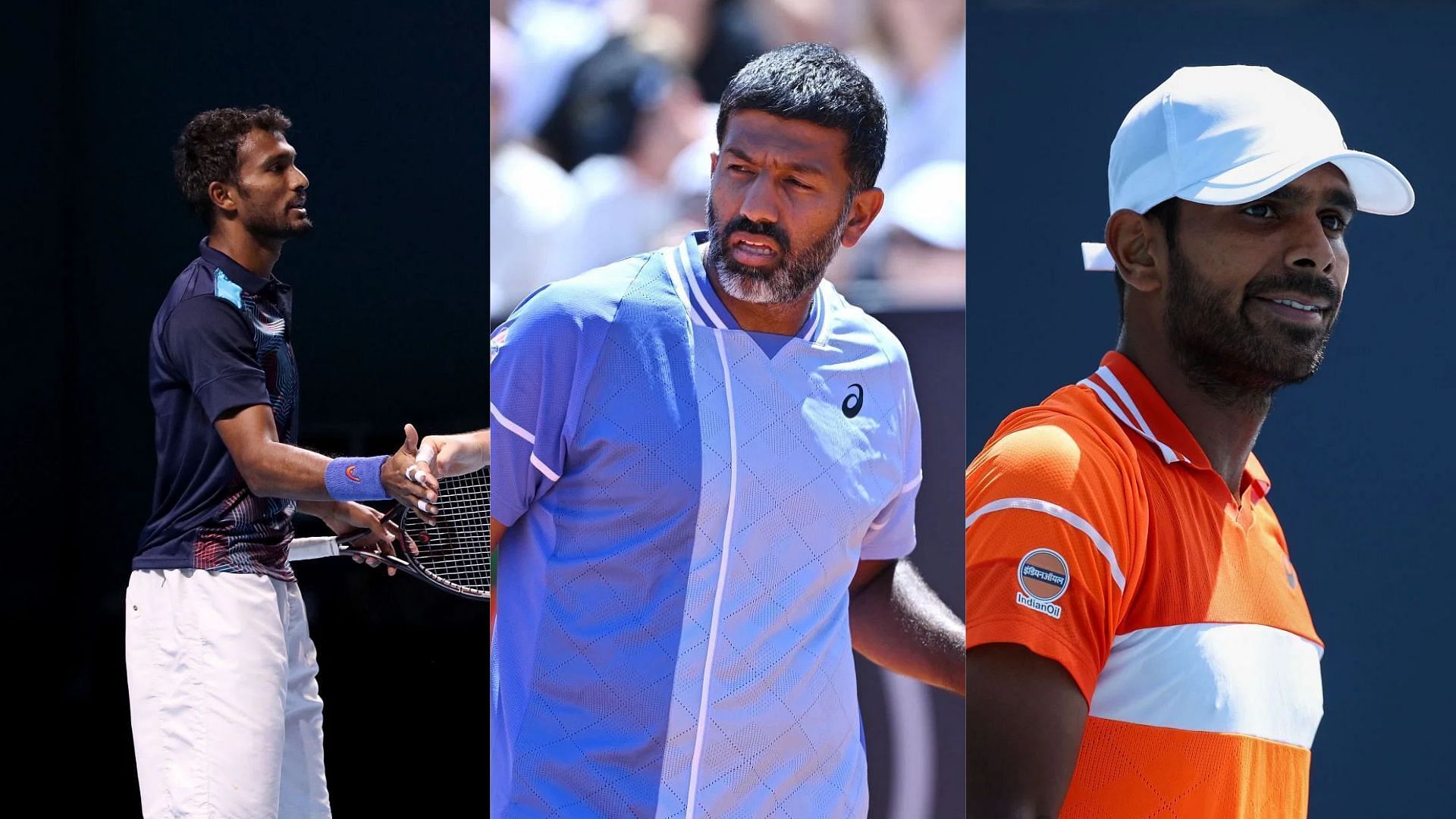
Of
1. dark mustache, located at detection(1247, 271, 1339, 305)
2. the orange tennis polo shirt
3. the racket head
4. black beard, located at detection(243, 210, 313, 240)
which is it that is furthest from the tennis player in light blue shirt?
black beard, located at detection(243, 210, 313, 240)

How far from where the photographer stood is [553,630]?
181 centimetres

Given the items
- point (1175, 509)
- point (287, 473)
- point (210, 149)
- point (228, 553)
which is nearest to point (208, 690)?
point (228, 553)

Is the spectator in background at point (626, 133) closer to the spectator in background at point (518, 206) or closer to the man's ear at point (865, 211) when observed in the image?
the spectator in background at point (518, 206)

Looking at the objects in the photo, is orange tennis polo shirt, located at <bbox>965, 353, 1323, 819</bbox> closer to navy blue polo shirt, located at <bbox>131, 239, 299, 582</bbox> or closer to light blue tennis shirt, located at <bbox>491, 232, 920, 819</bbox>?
light blue tennis shirt, located at <bbox>491, 232, 920, 819</bbox>

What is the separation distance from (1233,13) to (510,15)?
8.09 feet

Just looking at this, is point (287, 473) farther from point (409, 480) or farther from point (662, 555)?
point (662, 555)

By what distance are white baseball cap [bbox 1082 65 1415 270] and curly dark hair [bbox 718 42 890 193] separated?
55 cm

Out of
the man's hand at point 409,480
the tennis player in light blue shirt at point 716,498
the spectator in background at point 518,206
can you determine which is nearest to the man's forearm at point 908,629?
the tennis player in light blue shirt at point 716,498

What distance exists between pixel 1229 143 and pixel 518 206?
41.5 inches

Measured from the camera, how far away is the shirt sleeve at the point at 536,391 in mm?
1812

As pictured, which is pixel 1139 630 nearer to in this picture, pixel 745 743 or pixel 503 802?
pixel 745 743

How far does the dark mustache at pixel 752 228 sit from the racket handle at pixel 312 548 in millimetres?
1711

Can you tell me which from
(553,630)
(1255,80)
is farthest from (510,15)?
(1255,80)

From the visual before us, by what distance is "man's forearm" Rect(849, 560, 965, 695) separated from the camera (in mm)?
1890
